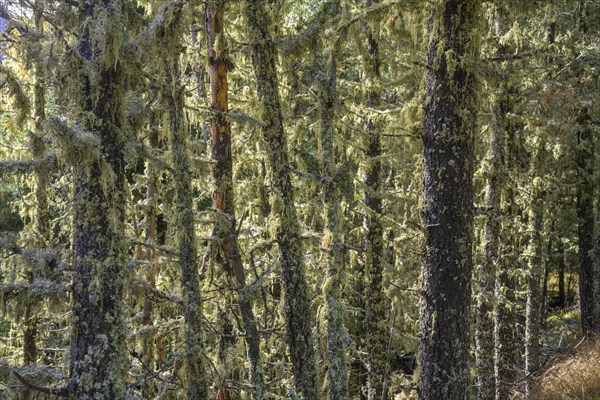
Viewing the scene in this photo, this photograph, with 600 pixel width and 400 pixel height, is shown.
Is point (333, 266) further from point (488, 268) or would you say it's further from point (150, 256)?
point (150, 256)

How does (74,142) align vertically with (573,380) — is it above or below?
above

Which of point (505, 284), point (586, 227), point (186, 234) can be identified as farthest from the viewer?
point (586, 227)

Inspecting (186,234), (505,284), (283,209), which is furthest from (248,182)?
(505,284)

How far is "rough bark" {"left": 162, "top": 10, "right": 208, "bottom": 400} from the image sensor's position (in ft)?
22.3

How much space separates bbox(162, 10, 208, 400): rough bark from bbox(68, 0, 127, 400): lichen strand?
73cm

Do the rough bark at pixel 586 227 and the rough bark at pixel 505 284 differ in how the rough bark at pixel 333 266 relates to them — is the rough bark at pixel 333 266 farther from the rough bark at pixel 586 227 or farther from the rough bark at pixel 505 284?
the rough bark at pixel 586 227

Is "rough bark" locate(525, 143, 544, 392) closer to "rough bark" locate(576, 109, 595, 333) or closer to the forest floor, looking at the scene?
Result: the forest floor

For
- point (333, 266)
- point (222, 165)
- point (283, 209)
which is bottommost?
point (333, 266)

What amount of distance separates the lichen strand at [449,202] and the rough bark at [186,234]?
2745 millimetres

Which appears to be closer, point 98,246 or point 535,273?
point 98,246

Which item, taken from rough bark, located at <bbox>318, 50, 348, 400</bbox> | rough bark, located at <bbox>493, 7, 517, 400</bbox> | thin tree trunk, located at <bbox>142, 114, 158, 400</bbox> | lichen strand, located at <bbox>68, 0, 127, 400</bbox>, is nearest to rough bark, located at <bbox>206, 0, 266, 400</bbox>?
rough bark, located at <bbox>318, 50, 348, 400</bbox>

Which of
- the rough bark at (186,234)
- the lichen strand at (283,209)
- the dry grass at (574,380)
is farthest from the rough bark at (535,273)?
the rough bark at (186,234)

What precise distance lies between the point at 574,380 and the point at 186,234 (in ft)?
21.9

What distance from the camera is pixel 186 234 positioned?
7035 mm
